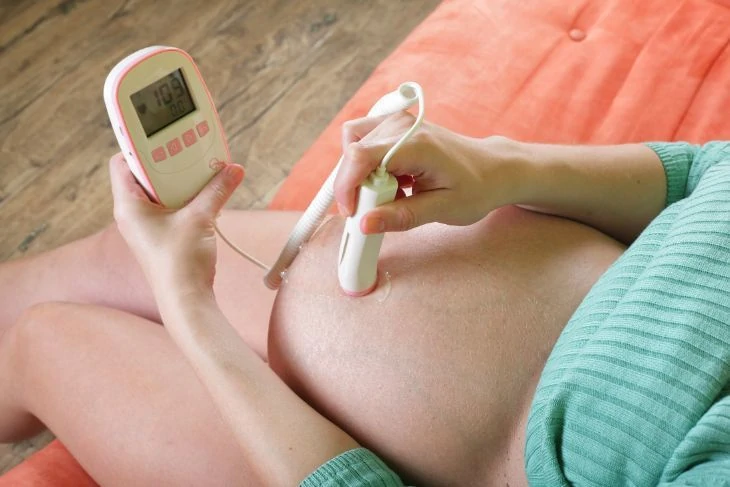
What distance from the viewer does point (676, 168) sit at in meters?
0.83

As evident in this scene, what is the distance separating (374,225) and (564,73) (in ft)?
2.14

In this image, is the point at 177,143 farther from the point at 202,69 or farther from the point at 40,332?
the point at 202,69

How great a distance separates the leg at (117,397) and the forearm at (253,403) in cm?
10

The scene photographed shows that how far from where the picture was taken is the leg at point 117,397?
774mm

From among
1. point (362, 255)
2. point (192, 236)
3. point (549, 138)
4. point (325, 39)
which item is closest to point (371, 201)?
point (362, 255)

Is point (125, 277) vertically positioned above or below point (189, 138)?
below

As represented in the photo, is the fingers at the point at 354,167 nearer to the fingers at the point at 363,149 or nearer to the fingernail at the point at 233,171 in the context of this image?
the fingers at the point at 363,149

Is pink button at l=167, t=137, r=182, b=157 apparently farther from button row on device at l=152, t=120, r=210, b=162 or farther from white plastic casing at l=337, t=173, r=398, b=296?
white plastic casing at l=337, t=173, r=398, b=296

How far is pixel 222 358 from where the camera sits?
0.70 m

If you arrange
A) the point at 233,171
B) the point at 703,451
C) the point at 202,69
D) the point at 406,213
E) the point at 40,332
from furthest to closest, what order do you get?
the point at 202,69 < the point at 40,332 < the point at 233,171 < the point at 406,213 < the point at 703,451

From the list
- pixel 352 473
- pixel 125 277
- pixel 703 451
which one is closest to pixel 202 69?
pixel 125 277

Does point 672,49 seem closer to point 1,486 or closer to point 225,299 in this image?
point 225,299

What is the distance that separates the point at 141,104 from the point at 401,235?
30 cm

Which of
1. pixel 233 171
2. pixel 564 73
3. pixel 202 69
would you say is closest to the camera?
pixel 233 171
